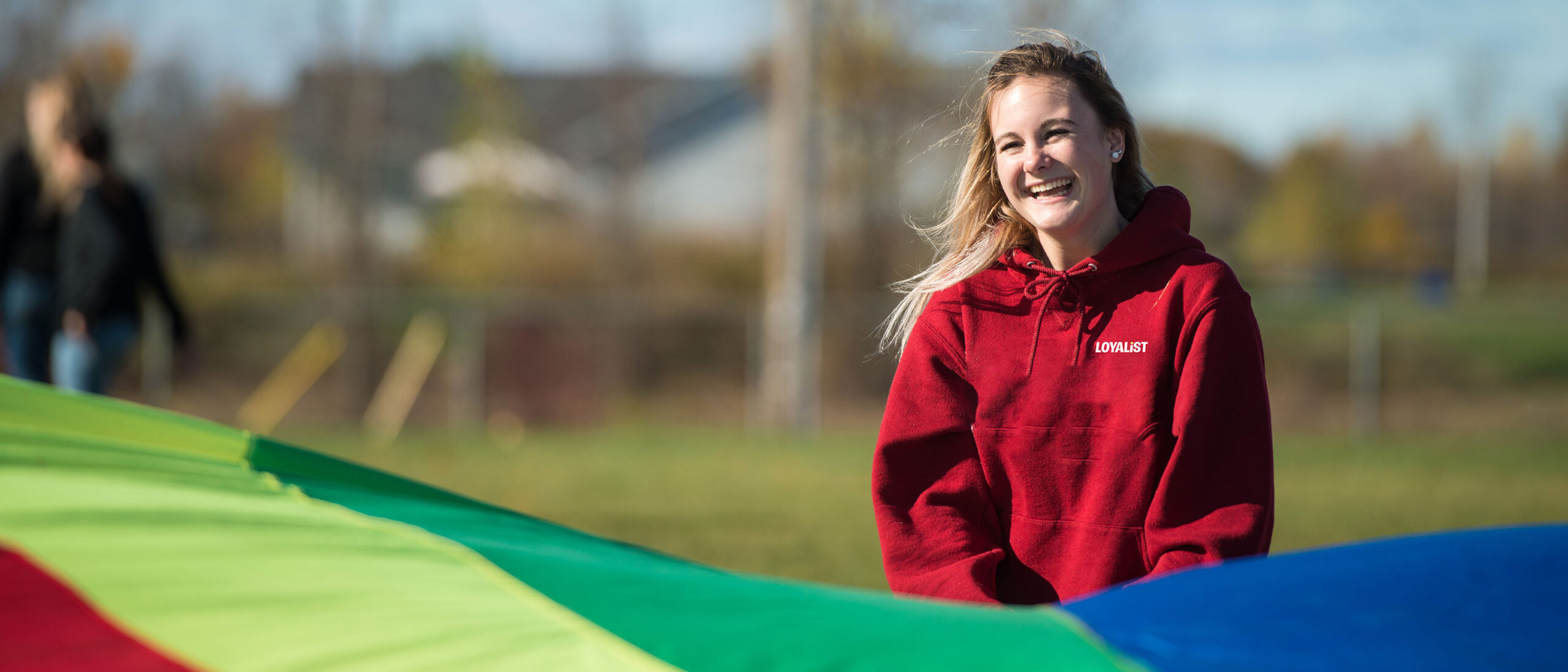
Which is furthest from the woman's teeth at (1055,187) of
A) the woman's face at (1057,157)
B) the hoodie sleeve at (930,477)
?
the hoodie sleeve at (930,477)

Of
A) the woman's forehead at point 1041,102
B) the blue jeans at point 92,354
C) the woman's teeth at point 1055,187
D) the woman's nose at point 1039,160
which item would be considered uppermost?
the woman's forehead at point 1041,102

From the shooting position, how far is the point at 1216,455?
2002 millimetres

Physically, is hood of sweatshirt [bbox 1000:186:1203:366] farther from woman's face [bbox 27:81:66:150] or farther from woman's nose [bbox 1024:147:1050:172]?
woman's face [bbox 27:81:66:150]

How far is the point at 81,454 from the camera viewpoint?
209cm

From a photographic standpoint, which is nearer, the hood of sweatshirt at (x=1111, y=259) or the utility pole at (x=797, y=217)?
the hood of sweatshirt at (x=1111, y=259)

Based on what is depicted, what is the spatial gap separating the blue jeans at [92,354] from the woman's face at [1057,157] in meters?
4.57

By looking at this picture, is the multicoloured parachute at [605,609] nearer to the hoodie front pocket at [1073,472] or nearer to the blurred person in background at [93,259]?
the hoodie front pocket at [1073,472]

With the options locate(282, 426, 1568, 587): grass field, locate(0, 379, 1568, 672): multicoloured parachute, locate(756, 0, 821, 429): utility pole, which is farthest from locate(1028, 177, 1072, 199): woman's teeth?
locate(756, 0, 821, 429): utility pole

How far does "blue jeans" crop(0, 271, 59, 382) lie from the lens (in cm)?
558

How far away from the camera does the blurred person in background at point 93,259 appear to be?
5.42 m

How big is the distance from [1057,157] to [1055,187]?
0.19ft

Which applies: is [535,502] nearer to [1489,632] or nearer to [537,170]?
[1489,632]

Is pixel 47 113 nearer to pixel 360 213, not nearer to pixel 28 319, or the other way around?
pixel 28 319

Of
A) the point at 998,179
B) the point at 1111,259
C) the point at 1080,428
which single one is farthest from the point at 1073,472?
the point at 998,179
